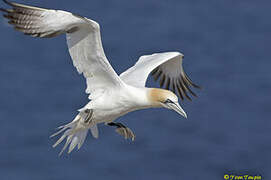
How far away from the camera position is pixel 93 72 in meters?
11.0

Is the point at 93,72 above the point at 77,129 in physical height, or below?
above

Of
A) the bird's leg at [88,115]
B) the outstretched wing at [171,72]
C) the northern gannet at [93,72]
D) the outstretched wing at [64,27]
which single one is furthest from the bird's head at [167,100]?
the outstretched wing at [171,72]

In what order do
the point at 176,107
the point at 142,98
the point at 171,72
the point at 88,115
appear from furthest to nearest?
the point at 171,72
the point at 88,115
the point at 142,98
the point at 176,107

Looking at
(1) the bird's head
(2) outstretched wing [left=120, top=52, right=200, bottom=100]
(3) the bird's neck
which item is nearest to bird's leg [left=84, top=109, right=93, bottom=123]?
(3) the bird's neck

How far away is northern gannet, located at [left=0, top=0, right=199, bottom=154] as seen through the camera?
10.2 m

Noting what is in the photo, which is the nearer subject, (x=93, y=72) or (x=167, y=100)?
(x=167, y=100)

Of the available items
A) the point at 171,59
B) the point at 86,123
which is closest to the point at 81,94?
the point at 171,59

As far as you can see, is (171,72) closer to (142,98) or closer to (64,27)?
(142,98)

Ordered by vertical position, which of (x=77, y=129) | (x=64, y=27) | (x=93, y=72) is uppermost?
(x=64, y=27)

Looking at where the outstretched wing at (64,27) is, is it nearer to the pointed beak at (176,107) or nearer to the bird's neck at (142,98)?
the bird's neck at (142,98)

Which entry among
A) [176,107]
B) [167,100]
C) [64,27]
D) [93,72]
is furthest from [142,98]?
[64,27]

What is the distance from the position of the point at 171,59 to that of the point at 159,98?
237 cm

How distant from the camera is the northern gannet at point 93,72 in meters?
10.2

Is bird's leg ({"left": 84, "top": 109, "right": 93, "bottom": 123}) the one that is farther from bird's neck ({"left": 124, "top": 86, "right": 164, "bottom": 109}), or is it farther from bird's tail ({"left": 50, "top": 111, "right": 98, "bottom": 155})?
bird's neck ({"left": 124, "top": 86, "right": 164, "bottom": 109})
